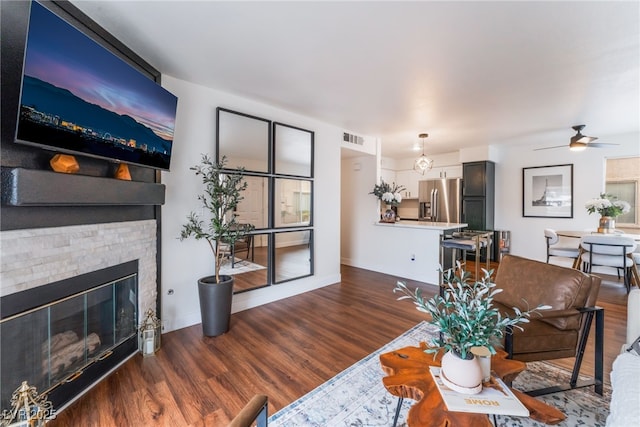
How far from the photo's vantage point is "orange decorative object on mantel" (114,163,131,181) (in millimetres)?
2066

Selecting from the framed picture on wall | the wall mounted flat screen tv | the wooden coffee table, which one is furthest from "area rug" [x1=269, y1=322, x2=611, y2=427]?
A: the framed picture on wall

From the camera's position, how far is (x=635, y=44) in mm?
2074

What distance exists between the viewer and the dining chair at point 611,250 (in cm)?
351

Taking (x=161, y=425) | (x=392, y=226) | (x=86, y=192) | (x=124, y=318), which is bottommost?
(x=161, y=425)

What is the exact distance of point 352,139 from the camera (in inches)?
188

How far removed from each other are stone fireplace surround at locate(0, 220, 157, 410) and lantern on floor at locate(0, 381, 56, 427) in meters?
0.33

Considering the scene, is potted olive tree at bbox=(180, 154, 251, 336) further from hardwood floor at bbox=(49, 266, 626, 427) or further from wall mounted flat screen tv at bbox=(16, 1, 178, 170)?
wall mounted flat screen tv at bbox=(16, 1, 178, 170)

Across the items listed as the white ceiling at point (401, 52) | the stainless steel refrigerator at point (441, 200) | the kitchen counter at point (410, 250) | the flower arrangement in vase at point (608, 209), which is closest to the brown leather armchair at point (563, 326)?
the white ceiling at point (401, 52)

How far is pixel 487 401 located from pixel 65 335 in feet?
8.26

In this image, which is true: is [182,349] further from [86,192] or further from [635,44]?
[635,44]

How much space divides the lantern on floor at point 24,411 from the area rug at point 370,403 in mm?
1219

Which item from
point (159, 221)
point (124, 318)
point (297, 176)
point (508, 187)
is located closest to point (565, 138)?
point (508, 187)

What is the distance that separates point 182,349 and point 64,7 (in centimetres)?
271

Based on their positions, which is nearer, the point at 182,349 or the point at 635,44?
the point at 635,44
